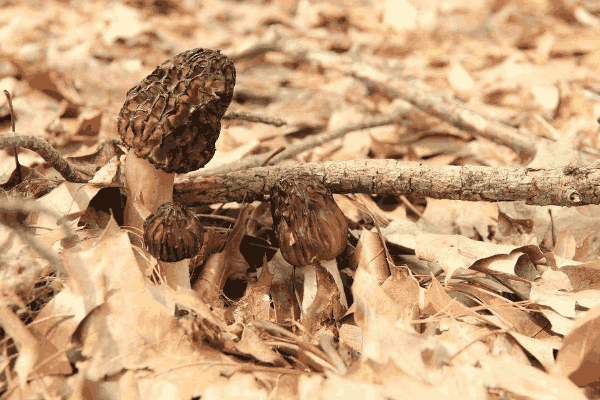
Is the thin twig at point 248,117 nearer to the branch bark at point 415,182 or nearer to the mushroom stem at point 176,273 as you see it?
the branch bark at point 415,182

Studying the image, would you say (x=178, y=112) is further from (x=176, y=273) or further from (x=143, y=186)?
(x=176, y=273)

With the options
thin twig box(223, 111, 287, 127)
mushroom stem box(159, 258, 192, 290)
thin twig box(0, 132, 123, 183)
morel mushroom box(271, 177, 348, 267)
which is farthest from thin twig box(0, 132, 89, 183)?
morel mushroom box(271, 177, 348, 267)

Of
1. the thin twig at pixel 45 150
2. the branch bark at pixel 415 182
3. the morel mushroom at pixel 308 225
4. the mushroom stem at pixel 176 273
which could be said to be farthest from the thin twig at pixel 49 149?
the morel mushroom at pixel 308 225

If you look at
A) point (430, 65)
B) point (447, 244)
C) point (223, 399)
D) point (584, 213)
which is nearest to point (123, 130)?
point (223, 399)

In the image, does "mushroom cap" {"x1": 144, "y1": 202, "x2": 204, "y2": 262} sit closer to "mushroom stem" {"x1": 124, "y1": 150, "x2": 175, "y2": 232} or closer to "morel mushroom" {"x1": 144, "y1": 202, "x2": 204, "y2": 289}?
"morel mushroom" {"x1": 144, "y1": 202, "x2": 204, "y2": 289}

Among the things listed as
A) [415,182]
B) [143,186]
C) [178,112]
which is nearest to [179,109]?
[178,112]

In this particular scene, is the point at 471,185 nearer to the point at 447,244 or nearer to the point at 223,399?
the point at 447,244
